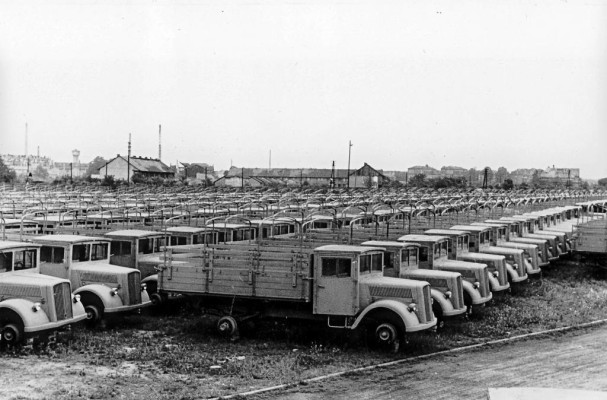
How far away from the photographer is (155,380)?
12.5 meters

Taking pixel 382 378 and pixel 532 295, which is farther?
pixel 532 295

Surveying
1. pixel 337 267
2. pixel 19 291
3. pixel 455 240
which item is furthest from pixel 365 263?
pixel 19 291

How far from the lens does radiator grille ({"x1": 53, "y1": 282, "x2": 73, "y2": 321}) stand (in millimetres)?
14620

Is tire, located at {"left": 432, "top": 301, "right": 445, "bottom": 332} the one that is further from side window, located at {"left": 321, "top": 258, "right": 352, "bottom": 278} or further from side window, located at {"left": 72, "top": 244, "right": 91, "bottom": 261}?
side window, located at {"left": 72, "top": 244, "right": 91, "bottom": 261}

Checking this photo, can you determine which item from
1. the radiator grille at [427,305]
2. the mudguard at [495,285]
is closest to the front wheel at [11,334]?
the radiator grille at [427,305]

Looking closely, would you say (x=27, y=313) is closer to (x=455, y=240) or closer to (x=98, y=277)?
(x=98, y=277)

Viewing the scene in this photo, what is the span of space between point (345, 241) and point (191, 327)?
15.5ft

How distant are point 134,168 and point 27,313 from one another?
349 feet

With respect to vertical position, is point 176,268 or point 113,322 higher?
point 176,268

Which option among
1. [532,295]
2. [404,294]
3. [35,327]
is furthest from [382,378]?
[532,295]

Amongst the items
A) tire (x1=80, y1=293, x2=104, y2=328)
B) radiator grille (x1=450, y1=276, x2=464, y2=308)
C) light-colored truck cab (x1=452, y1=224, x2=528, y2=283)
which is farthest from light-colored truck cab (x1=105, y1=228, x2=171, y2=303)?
light-colored truck cab (x1=452, y1=224, x2=528, y2=283)

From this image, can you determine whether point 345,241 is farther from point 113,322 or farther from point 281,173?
point 281,173

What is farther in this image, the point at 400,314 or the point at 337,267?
the point at 337,267

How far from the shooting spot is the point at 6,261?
1529cm
